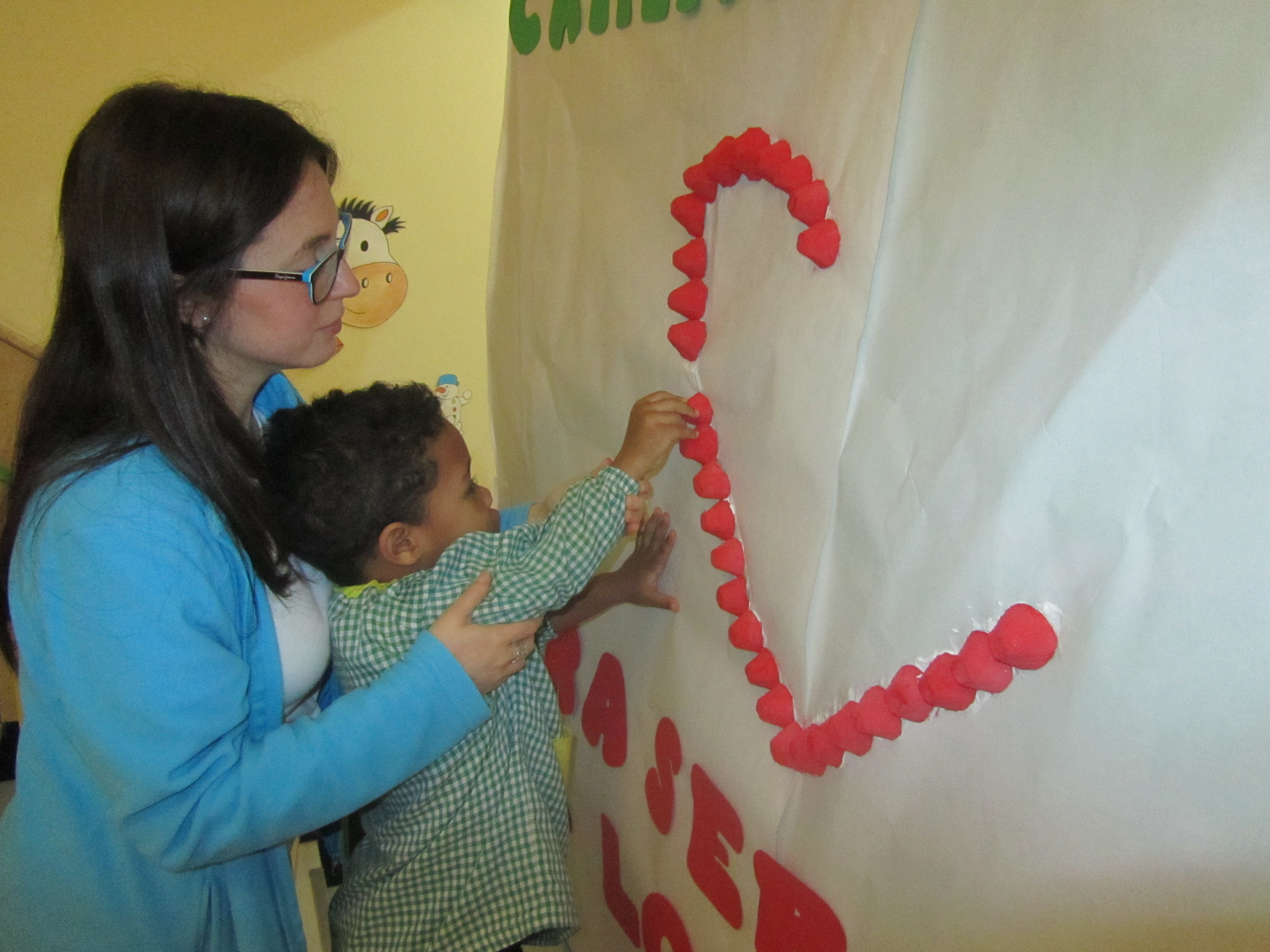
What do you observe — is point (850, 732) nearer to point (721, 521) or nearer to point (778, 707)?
point (778, 707)

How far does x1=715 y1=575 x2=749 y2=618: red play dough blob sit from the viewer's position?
0.78m

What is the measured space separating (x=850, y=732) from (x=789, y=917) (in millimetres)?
191

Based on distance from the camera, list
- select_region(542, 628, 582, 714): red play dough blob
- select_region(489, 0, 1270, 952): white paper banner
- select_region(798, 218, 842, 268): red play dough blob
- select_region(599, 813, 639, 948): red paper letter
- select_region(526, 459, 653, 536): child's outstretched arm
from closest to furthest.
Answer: select_region(489, 0, 1270, 952): white paper banner → select_region(798, 218, 842, 268): red play dough blob → select_region(526, 459, 653, 536): child's outstretched arm → select_region(599, 813, 639, 948): red paper letter → select_region(542, 628, 582, 714): red play dough blob

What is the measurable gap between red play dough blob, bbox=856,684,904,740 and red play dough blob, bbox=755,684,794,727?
0.31 ft

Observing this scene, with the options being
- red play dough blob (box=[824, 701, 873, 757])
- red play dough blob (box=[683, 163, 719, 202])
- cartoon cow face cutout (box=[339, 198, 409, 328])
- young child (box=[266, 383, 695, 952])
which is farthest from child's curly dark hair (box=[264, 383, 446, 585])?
cartoon cow face cutout (box=[339, 198, 409, 328])

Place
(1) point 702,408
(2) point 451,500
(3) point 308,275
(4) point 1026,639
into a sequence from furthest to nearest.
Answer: (2) point 451,500, (1) point 702,408, (3) point 308,275, (4) point 1026,639

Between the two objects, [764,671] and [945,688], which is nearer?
[945,688]

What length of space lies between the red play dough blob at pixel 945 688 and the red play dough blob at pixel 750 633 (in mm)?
192

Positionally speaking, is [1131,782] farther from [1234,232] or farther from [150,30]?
[150,30]

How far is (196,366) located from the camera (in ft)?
2.31

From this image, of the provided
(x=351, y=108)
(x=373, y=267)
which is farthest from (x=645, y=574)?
(x=351, y=108)

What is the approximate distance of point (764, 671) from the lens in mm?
745

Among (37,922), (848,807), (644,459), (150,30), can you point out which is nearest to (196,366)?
(644,459)

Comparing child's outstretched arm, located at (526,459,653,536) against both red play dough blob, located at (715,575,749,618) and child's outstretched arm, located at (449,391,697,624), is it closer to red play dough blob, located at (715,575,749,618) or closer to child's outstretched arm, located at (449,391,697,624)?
child's outstretched arm, located at (449,391,697,624)
